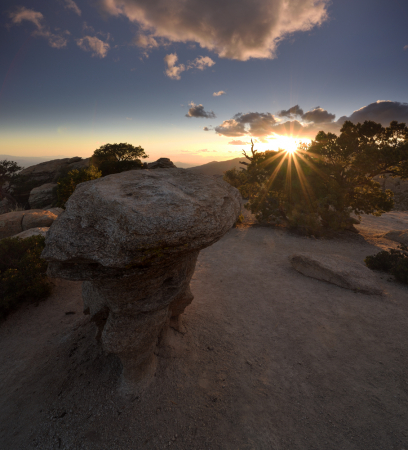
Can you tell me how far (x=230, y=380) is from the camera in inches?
276

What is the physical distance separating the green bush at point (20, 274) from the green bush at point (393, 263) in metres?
19.1

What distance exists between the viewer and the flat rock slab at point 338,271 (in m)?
11.5

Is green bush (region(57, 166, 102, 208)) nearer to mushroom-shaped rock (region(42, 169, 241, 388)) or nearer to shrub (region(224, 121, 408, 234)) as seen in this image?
mushroom-shaped rock (region(42, 169, 241, 388))

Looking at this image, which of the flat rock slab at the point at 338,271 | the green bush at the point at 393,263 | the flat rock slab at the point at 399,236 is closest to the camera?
the flat rock slab at the point at 338,271

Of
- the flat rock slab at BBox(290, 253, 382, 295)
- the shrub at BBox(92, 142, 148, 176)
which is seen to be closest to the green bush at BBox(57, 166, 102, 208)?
the shrub at BBox(92, 142, 148, 176)

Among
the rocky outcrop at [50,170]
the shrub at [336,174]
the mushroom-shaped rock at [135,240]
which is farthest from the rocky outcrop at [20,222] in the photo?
the shrub at [336,174]

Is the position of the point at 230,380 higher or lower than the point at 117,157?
lower

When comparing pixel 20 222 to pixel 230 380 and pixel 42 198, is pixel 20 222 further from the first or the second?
pixel 230 380

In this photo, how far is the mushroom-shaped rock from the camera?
13.0 ft

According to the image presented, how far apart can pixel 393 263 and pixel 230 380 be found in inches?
495

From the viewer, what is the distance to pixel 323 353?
26.3ft

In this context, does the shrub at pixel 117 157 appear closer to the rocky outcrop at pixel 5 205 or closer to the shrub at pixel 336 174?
the rocky outcrop at pixel 5 205

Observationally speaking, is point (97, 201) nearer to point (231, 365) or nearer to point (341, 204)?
point (231, 365)

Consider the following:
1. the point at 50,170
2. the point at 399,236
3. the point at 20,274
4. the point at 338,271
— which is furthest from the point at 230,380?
the point at 50,170
